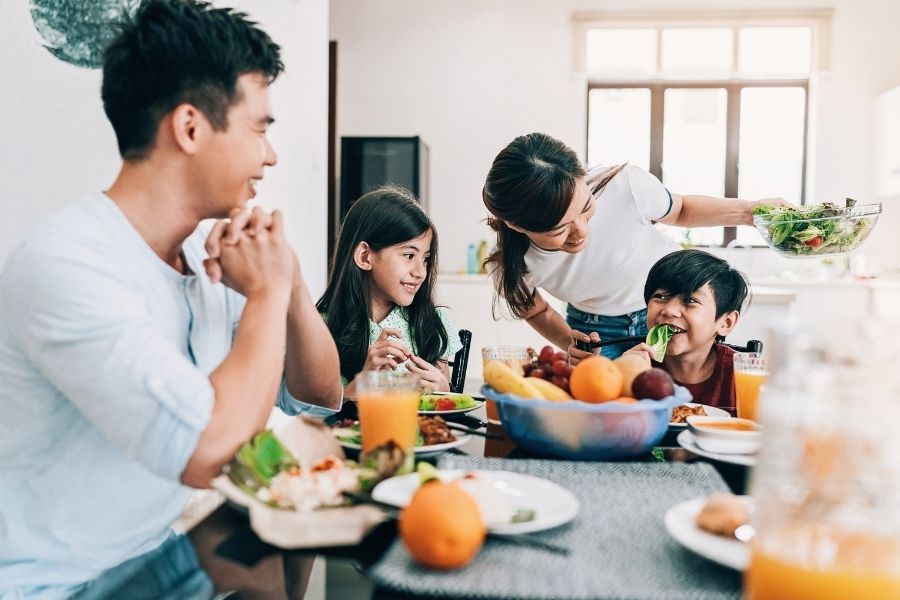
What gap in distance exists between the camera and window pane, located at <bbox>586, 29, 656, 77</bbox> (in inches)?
245

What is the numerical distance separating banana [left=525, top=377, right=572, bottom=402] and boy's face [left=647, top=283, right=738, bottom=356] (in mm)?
1045

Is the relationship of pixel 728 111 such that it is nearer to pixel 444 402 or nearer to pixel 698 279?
pixel 698 279

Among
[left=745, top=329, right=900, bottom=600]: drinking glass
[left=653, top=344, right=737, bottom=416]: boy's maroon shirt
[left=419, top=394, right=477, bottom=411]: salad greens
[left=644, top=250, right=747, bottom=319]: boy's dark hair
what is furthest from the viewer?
[left=644, top=250, right=747, bottom=319]: boy's dark hair

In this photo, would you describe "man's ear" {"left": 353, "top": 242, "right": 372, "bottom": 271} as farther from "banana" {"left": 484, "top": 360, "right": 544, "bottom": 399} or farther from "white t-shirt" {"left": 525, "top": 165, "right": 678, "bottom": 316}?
"banana" {"left": 484, "top": 360, "right": 544, "bottom": 399}

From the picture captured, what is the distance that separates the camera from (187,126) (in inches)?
43.8

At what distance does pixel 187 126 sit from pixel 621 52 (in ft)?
19.0

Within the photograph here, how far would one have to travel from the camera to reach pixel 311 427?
1.01 metres

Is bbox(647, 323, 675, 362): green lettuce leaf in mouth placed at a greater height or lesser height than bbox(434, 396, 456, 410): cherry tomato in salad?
greater

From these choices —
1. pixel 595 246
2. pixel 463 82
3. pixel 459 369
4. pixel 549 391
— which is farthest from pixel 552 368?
pixel 463 82

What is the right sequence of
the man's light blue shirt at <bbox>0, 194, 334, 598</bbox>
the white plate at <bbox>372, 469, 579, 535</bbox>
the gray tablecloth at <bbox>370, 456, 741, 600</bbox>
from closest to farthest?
the gray tablecloth at <bbox>370, 456, 741, 600</bbox>
the white plate at <bbox>372, 469, 579, 535</bbox>
the man's light blue shirt at <bbox>0, 194, 334, 598</bbox>

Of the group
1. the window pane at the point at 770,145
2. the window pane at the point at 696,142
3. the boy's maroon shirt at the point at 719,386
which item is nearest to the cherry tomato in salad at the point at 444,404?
the boy's maroon shirt at the point at 719,386

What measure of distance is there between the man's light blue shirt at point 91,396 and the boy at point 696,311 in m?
1.35

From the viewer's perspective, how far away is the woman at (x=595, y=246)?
207 cm

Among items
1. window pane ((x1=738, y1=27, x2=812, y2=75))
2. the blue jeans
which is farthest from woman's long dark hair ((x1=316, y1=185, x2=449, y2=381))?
window pane ((x1=738, y1=27, x2=812, y2=75))
